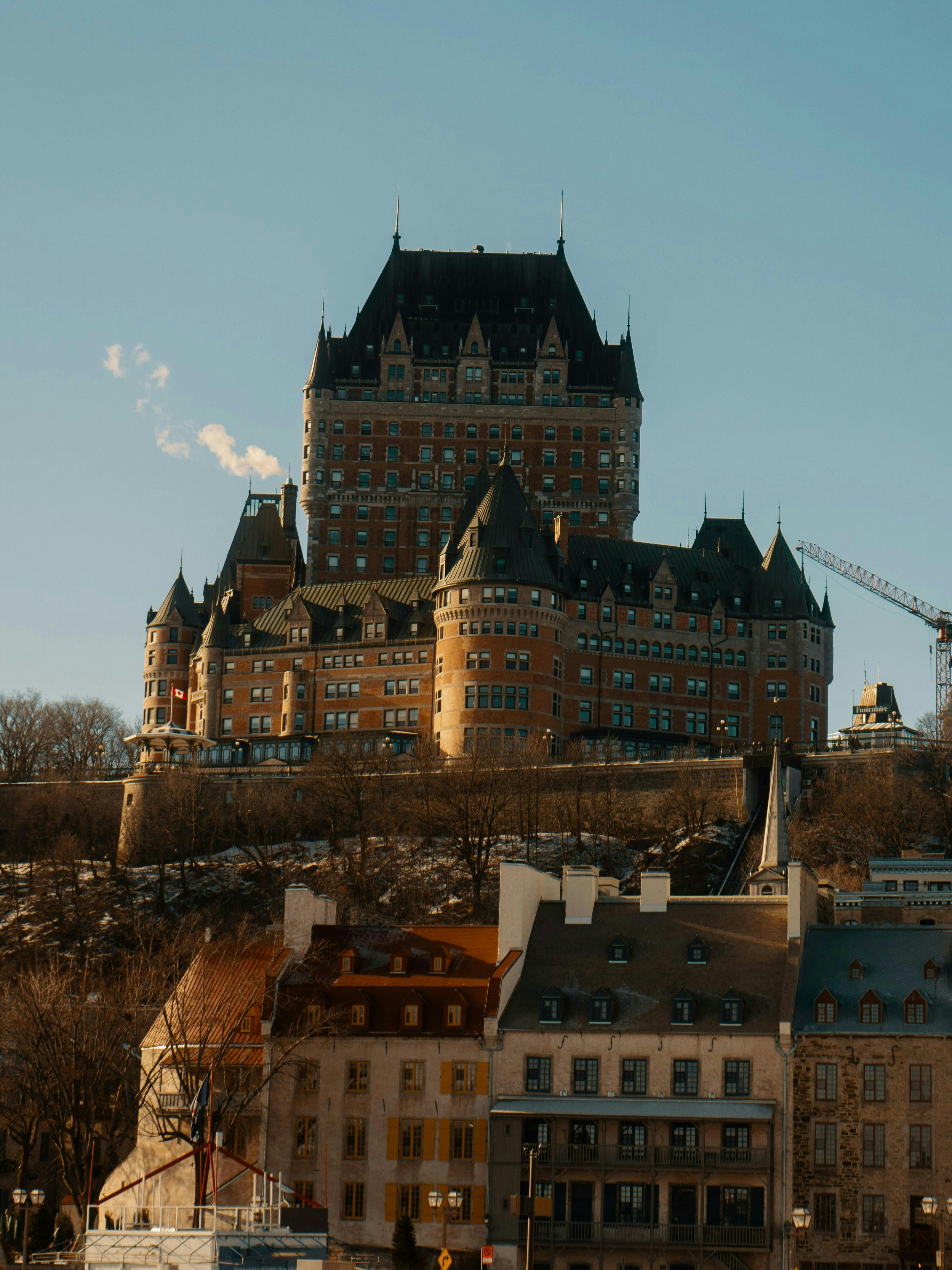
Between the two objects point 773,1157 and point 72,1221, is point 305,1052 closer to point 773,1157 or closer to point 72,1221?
point 72,1221

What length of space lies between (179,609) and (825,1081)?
127m

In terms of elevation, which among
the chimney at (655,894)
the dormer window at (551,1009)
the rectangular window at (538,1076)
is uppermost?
the chimney at (655,894)

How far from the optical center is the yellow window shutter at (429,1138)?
264ft

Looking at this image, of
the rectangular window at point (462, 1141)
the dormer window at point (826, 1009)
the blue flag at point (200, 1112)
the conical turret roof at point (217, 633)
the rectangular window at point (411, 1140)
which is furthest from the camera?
the conical turret roof at point (217, 633)

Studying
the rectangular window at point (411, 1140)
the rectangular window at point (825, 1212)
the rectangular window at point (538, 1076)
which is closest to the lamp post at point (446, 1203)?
the rectangular window at point (411, 1140)

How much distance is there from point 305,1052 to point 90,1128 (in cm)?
820

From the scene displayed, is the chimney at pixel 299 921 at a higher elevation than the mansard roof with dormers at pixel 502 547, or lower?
lower

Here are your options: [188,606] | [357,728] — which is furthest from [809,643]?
[188,606]

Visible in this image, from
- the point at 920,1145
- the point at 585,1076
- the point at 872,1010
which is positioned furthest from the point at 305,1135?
the point at 920,1145

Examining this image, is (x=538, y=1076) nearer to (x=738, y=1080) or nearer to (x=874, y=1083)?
(x=738, y=1080)

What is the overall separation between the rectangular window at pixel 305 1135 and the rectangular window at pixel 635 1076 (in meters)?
11.3

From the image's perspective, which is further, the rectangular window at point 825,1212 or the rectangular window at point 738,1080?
the rectangular window at point 738,1080

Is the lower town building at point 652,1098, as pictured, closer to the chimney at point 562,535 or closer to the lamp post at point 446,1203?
the lamp post at point 446,1203

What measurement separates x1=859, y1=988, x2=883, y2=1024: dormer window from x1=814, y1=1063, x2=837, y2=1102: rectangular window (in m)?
1.98
